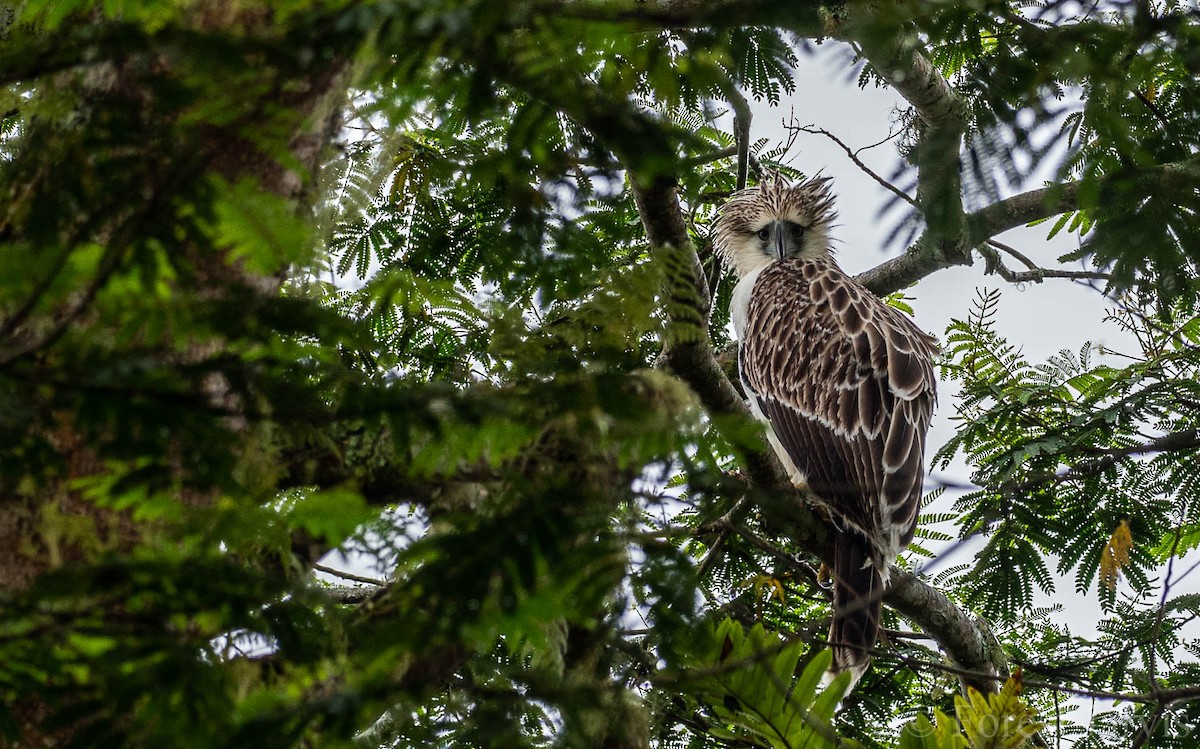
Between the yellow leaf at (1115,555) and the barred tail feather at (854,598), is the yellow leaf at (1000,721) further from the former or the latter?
the yellow leaf at (1115,555)

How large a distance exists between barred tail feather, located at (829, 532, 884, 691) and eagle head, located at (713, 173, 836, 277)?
2278mm

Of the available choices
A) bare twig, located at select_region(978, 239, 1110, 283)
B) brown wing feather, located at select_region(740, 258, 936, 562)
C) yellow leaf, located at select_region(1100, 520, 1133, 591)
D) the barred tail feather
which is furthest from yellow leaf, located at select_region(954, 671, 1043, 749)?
bare twig, located at select_region(978, 239, 1110, 283)

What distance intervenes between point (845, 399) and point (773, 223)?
1.71 m

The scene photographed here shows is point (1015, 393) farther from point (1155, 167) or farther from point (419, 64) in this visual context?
point (419, 64)

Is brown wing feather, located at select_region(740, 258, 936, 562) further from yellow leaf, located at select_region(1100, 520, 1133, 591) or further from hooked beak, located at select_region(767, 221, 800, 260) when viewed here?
yellow leaf, located at select_region(1100, 520, 1133, 591)

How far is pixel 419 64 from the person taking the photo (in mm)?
1592

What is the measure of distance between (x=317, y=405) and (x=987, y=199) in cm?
142

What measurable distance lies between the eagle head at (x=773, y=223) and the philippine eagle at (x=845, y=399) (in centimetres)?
12

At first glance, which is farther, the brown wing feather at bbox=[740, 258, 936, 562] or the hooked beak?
the hooked beak

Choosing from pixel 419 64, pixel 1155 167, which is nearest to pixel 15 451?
pixel 419 64

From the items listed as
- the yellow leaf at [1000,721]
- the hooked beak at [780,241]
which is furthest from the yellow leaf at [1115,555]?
the hooked beak at [780,241]

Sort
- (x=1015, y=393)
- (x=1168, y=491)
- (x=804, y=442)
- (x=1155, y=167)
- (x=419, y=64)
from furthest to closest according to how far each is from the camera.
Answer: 1. (x=804, y=442)
2. (x=1015, y=393)
3. (x=1168, y=491)
4. (x=1155, y=167)
5. (x=419, y=64)

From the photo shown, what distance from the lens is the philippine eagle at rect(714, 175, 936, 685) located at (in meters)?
4.87

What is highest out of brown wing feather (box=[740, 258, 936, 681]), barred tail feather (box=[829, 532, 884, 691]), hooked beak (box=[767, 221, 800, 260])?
hooked beak (box=[767, 221, 800, 260])
